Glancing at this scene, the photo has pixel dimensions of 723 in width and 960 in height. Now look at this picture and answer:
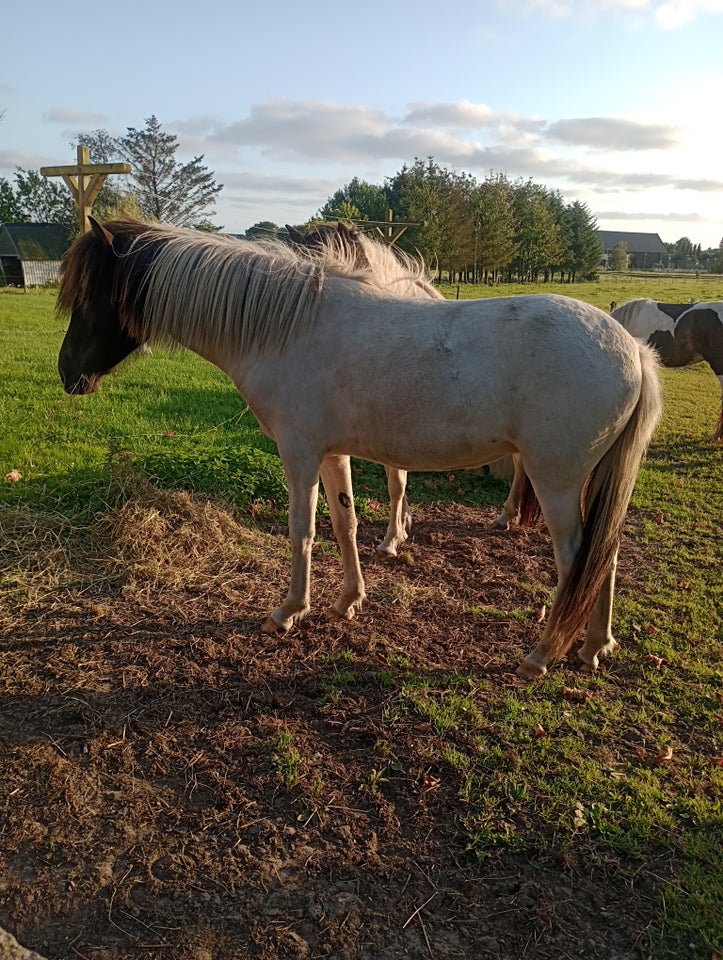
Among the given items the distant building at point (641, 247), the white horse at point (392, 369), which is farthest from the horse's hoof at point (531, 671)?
the distant building at point (641, 247)

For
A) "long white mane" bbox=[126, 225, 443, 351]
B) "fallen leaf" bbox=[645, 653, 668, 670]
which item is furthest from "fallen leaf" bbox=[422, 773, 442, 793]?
"long white mane" bbox=[126, 225, 443, 351]

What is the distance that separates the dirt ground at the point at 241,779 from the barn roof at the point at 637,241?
125m

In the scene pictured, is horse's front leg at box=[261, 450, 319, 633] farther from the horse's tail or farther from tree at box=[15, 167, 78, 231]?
tree at box=[15, 167, 78, 231]

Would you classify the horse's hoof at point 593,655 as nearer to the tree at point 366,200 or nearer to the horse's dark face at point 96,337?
the horse's dark face at point 96,337

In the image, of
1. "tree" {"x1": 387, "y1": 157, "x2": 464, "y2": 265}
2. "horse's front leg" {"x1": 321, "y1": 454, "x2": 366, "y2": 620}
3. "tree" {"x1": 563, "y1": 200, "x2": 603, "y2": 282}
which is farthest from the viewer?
"tree" {"x1": 563, "y1": 200, "x2": 603, "y2": 282}

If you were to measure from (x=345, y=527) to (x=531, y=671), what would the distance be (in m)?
1.44

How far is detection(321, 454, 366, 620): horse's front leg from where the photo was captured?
158 inches

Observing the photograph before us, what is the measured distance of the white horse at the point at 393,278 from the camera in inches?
147

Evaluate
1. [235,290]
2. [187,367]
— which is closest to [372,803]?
[235,290]

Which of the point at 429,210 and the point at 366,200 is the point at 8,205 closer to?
the point at 366,200

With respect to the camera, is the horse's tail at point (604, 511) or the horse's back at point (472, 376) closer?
the horse's back at point (472, 376)

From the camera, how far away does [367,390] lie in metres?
3.28

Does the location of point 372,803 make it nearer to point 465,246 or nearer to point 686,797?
point 686,797

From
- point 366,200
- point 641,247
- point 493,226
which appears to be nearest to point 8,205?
point 366,200
